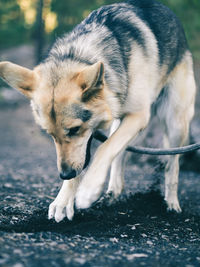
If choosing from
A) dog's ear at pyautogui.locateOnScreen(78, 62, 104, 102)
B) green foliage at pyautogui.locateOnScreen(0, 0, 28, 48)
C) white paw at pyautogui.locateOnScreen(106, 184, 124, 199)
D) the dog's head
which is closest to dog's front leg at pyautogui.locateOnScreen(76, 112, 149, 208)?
the dog's head

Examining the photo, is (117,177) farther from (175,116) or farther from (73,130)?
(73,130)

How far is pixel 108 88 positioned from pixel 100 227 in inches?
56.5

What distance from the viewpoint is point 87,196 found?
317 centimetres

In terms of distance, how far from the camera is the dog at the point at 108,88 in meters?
3.21

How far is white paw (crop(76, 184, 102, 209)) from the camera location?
10.4 feet

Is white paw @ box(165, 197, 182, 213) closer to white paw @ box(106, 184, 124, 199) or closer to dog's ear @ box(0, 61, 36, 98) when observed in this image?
white paw @ box(106, 184, 124, 199)

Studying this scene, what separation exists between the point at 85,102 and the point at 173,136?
2.02m

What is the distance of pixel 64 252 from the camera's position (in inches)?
101

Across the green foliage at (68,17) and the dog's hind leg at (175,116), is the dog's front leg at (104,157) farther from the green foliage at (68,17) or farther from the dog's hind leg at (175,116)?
the green foliage at (68,17)

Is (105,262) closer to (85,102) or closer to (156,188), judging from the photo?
(85,102)

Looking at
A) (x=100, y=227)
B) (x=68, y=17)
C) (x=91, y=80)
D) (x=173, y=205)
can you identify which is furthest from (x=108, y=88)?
(x=68, y=17)

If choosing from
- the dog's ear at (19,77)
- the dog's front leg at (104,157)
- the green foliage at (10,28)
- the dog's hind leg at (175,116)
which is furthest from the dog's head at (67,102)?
the green foliage at (10,28)

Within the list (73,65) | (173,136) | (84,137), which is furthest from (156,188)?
(73,65)

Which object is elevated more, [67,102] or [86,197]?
[67,102]
